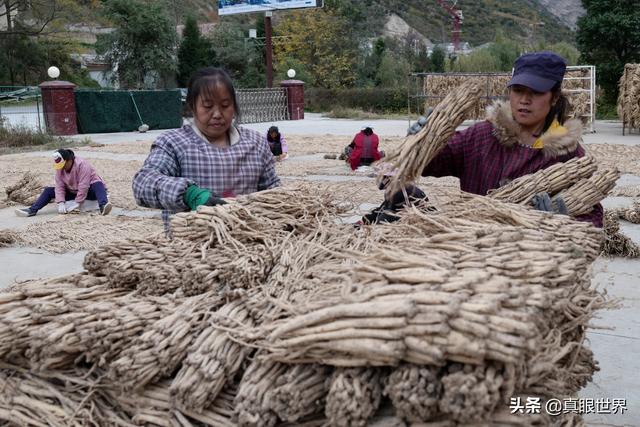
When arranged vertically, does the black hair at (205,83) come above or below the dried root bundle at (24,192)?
above

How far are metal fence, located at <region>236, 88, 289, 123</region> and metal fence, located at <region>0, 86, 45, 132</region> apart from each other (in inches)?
282

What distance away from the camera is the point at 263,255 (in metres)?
2.04

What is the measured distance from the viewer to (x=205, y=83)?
2.90m

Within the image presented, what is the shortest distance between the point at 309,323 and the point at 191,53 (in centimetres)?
4061

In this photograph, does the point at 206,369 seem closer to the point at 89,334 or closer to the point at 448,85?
the point at 89,334

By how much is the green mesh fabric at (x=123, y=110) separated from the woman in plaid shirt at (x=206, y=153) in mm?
18530

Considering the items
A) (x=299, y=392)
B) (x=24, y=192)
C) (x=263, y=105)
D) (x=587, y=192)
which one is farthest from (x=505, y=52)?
(x=299, y=392)

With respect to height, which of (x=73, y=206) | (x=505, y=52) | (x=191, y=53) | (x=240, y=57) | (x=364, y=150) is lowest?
(x=73, y=206)

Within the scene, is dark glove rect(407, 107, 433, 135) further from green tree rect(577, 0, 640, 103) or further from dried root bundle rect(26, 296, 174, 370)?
green tree rect(577, 0, 640, 103)

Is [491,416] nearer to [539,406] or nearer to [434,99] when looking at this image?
[539,406]

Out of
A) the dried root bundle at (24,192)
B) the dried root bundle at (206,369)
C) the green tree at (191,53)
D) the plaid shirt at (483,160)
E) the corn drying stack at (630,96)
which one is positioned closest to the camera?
the dried root bundle at (206,369)

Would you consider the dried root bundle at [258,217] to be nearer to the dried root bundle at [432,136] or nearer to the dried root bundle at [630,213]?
the dried root bundle at [432,136]

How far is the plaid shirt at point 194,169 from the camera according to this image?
274cm

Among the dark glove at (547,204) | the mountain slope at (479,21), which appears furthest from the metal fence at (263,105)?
the mountain slope at (479,21)
